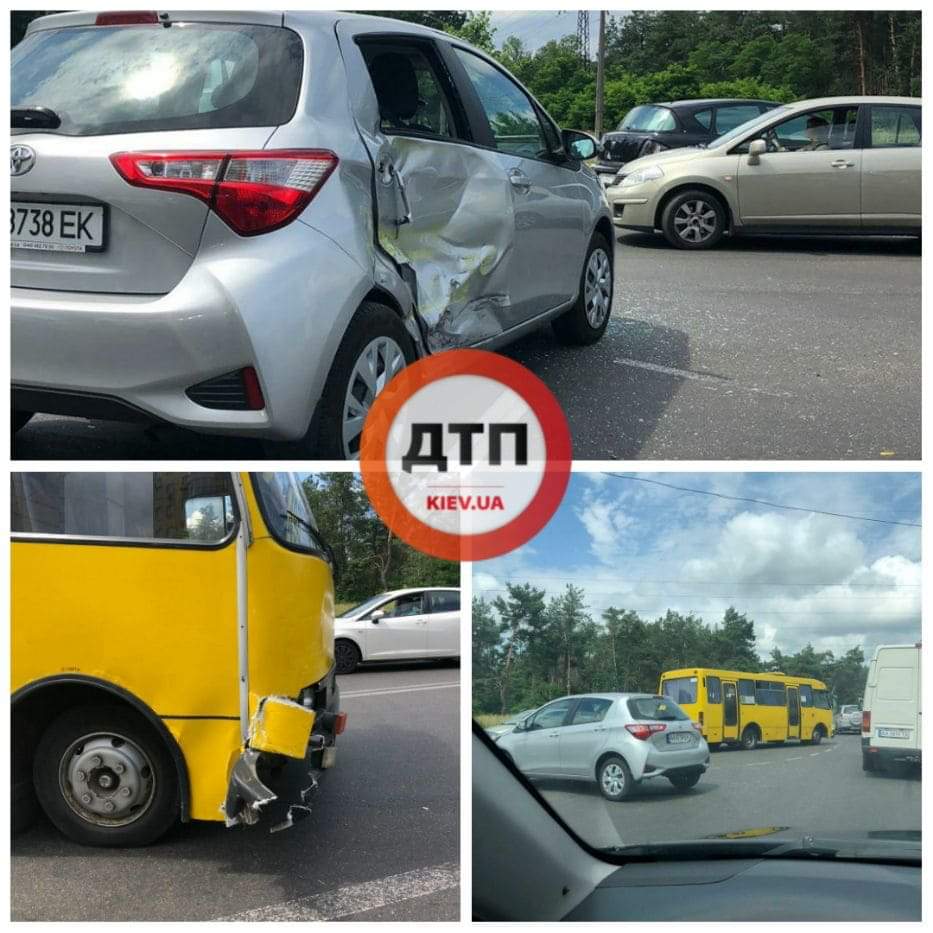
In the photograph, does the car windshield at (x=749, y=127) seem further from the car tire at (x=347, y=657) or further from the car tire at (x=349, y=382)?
the car tire at (x=349, y=382)

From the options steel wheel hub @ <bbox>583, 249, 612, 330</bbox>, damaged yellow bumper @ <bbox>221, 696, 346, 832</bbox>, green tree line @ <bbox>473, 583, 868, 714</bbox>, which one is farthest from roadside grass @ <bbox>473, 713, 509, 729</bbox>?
steel wheel hub @ <bbox>583, 249, 612, 330</bbox>

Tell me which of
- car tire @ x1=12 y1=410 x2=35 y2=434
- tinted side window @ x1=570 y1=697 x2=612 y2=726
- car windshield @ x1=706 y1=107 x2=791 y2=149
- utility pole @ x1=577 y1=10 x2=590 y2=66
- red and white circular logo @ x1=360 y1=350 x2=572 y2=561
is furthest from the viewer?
utility pole @ x1=577 y1=10 x2=590 y2=66

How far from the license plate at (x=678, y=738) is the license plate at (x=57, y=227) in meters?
2.06

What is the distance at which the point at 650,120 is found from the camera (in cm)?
1343

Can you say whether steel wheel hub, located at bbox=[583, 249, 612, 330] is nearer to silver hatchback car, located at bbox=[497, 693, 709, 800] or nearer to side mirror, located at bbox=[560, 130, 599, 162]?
side mirror, located at bbox=[560, 130, 599, 162]

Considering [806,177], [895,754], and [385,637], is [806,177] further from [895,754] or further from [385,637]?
[895,754]

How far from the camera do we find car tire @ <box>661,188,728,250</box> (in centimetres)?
1016

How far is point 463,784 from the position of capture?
234 centimetres

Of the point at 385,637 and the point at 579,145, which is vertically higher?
the point at 579,145

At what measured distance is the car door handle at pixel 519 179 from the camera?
454 centimetres

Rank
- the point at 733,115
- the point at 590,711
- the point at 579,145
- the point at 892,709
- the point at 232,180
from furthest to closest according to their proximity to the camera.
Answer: the point at 733,115, the point at 579,145, the point at 232,180, the point at 892,709, the point at 590,711

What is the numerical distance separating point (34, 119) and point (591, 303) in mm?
3414

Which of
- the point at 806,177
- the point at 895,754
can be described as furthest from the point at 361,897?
the point at 806,177

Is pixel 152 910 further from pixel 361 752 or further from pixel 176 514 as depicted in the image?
pixel 361 752
